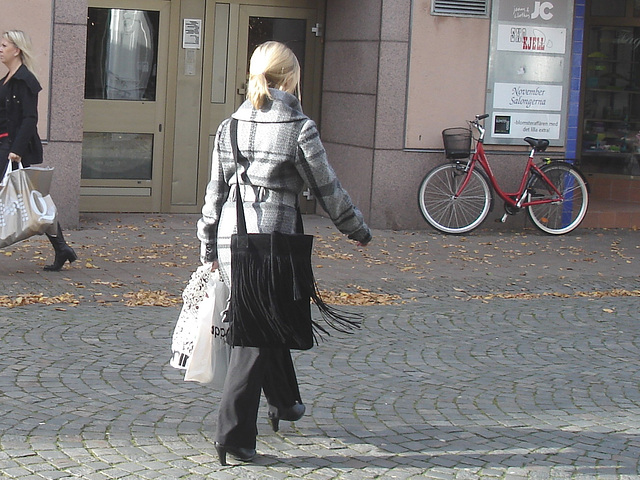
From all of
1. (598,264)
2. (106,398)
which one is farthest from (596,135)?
(106,398)

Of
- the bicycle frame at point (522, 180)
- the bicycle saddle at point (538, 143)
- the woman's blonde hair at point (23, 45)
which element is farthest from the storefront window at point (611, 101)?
the woman's blonde hair at point (23, 45)

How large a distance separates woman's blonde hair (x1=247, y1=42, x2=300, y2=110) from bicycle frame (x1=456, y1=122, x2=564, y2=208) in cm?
716

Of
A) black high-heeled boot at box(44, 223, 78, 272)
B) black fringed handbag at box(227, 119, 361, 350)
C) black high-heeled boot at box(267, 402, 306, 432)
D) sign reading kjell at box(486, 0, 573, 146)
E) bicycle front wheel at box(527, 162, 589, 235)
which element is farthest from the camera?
sign reading kjell at box(486, 0, 573, 146)

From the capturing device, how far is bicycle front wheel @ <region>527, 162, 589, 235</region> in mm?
12102

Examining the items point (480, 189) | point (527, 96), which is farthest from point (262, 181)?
point (527, 96)

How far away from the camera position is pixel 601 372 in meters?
6.65

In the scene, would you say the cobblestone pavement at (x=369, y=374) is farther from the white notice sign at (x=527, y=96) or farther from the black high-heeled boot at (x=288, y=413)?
the white notice sign at (x=527, y=96)

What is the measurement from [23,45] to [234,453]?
16.5 ft

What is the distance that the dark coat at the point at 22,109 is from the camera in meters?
8.55

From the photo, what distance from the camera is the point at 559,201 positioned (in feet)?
39.7

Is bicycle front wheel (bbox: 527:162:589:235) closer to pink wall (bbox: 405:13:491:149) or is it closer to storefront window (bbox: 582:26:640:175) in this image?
pink wall (bbox: 405:13:491:149)

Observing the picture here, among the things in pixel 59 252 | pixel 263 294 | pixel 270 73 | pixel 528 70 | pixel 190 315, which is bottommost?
pixel 59 252

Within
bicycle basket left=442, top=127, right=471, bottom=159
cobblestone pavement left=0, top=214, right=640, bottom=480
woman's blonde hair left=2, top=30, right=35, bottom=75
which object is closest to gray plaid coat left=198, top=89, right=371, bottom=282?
cobblestone pavement left=0, top=214, right=640, bottom=480

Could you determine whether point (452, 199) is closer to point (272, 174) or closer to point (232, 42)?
point (232, 42)
